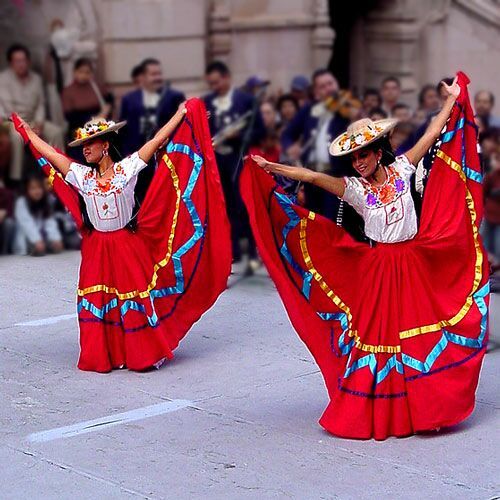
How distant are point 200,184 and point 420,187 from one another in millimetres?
1749

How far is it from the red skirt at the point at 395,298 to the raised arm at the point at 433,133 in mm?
52

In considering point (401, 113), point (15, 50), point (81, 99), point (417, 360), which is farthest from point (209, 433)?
point (15, 50)

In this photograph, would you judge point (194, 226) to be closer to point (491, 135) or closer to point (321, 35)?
point (491, 135)

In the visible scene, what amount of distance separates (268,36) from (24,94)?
3855 millimetres

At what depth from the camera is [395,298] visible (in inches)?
308

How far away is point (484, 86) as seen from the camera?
63.8 feet

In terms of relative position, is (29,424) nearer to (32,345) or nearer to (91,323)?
(91,323)

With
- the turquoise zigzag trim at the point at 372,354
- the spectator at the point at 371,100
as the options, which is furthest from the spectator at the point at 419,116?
the turquoise zigzag trim at the point at 372,354

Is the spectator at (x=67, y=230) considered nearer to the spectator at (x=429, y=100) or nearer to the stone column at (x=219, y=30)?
the spectator at (x=429, y=100)

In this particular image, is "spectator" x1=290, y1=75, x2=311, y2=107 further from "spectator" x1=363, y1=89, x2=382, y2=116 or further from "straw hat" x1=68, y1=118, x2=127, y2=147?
"straw hat" x1=68, y1=118, x2=127, y2=147

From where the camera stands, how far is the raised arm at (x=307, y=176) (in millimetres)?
7723

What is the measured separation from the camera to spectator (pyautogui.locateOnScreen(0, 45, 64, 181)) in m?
14.4

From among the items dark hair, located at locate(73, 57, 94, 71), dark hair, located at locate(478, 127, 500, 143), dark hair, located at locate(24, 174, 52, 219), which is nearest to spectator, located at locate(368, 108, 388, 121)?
dark hair, located at locate(478, 127, 500, 143)

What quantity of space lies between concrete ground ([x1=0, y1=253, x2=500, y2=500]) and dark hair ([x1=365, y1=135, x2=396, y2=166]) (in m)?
1.41
